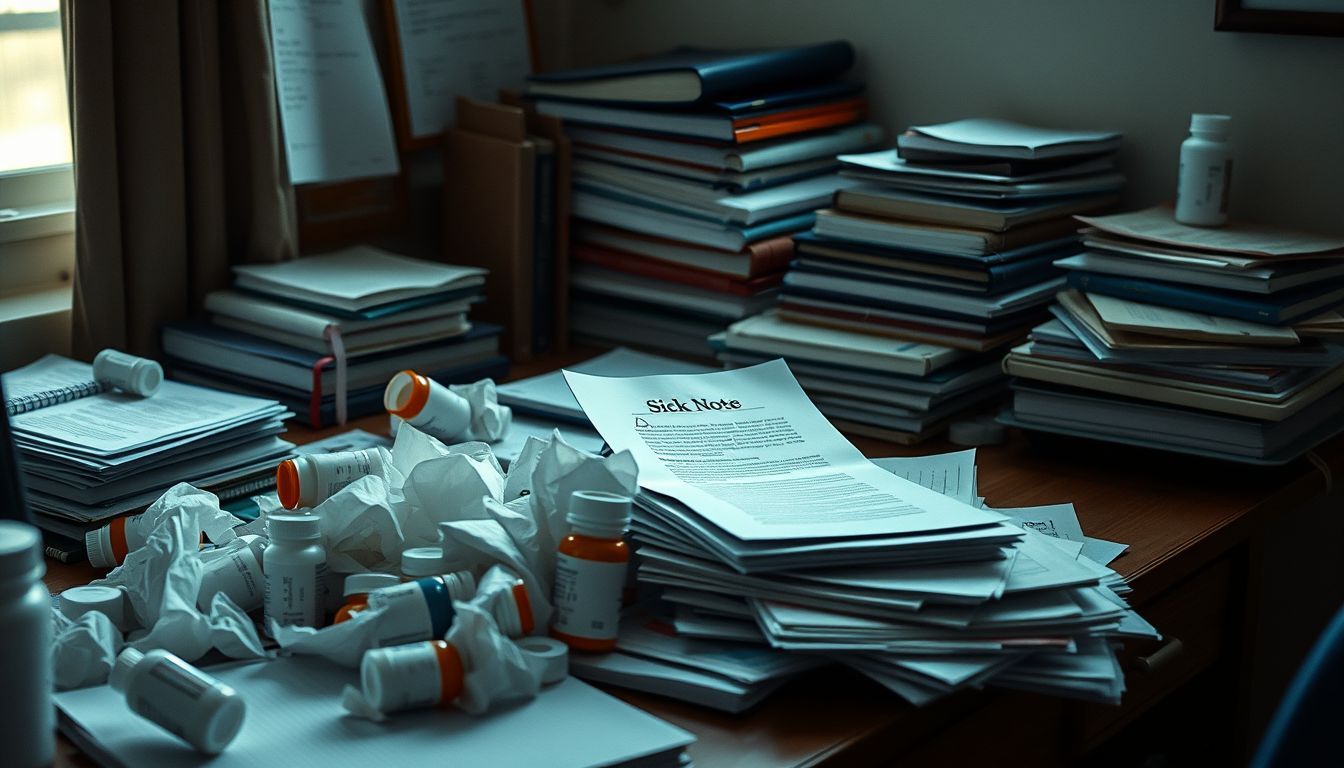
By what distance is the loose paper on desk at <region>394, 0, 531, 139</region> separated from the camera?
5.99ft

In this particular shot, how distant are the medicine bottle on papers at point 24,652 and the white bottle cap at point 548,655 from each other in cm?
29

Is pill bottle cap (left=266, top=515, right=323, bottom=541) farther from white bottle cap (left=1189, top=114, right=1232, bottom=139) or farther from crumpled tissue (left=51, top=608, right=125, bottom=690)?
white bottle cap (left=1189, top=114, right=1232, bottom=139)

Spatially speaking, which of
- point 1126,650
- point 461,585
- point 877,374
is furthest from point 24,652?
point 877,374

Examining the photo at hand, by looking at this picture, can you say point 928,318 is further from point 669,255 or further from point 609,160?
point 609,160

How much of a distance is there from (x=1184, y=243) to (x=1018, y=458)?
0.89 ft

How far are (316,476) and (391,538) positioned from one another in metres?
0.11

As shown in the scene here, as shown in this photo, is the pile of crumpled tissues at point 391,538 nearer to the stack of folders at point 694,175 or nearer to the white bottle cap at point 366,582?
the white bottle cap at point 366,582

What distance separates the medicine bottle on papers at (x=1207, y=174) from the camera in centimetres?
146

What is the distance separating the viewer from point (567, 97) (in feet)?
5.82

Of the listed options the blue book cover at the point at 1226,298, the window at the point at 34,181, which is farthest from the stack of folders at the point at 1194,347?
the window at the point at 34,181

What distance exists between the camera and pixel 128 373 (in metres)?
1.34

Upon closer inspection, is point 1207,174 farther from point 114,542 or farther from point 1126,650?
point 114,542

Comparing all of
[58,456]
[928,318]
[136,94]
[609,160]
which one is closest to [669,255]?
[609,160]

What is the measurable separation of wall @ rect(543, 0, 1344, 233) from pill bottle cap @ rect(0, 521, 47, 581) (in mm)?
1316
